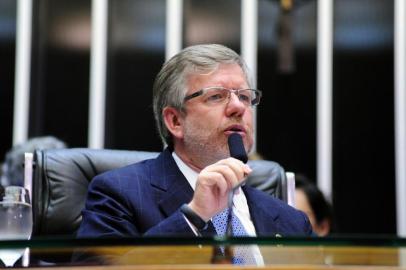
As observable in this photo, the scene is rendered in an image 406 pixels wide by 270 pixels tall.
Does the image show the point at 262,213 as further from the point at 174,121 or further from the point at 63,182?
the point at 63,182

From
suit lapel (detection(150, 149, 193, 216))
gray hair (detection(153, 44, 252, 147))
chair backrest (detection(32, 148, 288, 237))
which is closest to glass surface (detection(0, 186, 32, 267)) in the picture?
chair backrest (detection(32, 148, 288, 237))

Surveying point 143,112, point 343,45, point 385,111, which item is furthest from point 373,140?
point 143,112

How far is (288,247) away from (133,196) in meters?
1.09

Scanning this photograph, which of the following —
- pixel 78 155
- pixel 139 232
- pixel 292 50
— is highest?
pixel 292 50

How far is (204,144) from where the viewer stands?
2.22 meters

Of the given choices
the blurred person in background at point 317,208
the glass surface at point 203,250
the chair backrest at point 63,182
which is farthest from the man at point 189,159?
the blurred person in background at point 317,208

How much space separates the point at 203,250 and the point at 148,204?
1071 mm

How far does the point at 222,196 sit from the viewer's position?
187 cm

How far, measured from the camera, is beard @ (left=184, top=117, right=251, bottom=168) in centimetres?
221

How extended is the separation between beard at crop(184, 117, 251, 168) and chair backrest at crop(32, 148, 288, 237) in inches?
6.6

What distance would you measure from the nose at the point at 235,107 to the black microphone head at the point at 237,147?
2.6 inches

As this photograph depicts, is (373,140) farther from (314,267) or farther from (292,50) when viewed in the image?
(314,267)

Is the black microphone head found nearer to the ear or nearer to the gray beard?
the gray beard

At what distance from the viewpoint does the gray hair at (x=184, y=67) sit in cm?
227
